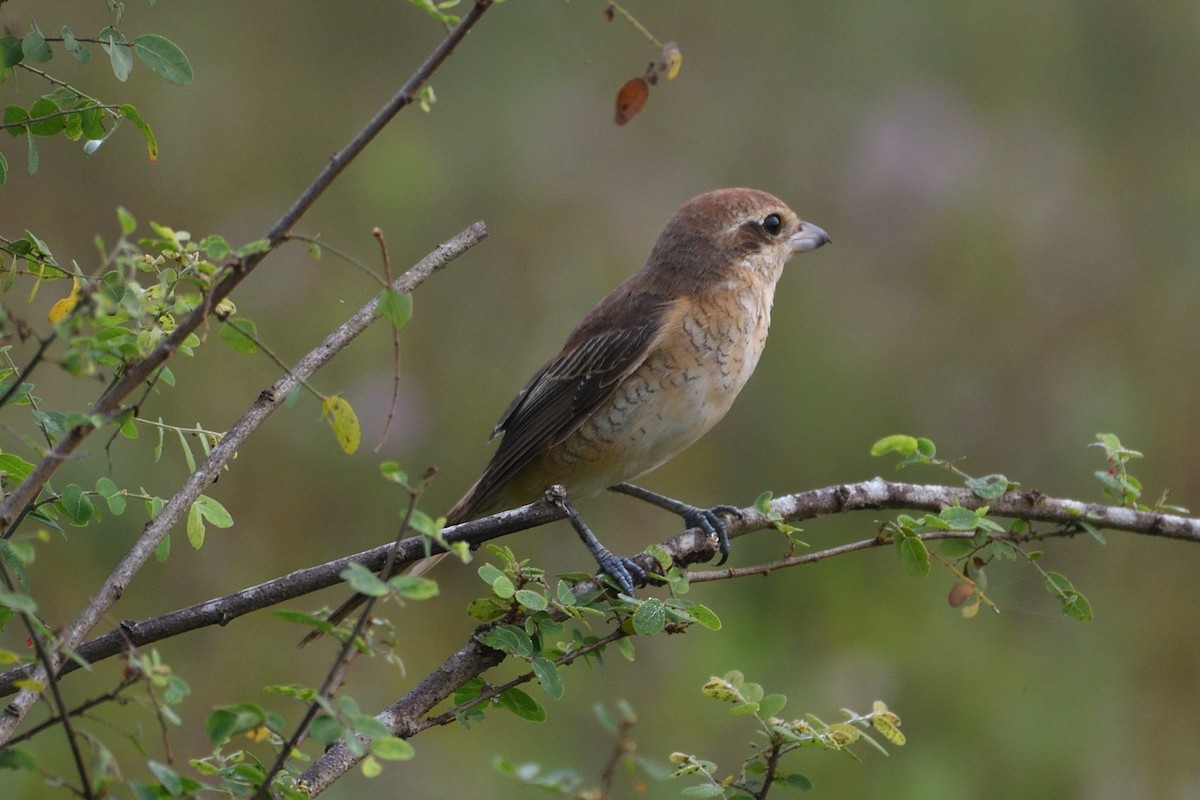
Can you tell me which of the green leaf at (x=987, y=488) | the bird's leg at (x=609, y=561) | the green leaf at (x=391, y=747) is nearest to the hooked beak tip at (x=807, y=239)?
the bird's leg at (x=609, y=561)

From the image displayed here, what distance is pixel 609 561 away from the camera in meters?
3.61

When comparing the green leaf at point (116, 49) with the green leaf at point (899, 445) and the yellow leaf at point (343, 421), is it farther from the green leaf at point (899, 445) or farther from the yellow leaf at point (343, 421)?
the green leaf at point (899, 445)

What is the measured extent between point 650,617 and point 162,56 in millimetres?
1322

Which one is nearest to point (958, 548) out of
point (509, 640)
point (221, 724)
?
point (509, 640)

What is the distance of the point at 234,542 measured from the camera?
5512 millimetres

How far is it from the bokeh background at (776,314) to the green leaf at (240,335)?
2453mm

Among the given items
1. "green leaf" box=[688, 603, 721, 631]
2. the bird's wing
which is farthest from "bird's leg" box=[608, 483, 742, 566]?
"green leaf" box=[688, 603, 721, 631]

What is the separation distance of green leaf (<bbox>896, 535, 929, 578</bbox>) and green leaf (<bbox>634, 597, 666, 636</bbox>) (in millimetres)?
631

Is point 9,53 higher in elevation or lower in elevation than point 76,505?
higher

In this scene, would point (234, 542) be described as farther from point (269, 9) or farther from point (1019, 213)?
point (1019, 213)

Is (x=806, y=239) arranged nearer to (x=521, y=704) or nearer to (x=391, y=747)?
(x=521, y=704)

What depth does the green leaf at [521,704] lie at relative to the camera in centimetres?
233

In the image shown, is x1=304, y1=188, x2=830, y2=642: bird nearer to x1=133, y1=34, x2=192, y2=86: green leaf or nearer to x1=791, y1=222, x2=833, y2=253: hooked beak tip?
x1=791, y1=222, x2=833, y2=253: hooked beak tip

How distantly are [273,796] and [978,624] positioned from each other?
4410 mm
